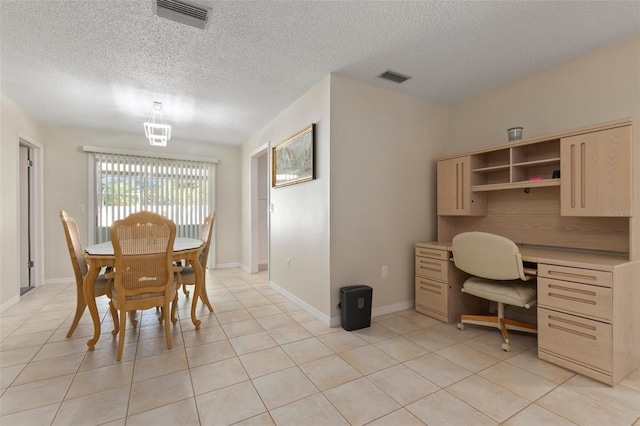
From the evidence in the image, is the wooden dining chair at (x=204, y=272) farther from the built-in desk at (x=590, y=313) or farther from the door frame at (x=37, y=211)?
the built-in desk at (x=590, y=313)

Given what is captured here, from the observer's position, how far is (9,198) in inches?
133

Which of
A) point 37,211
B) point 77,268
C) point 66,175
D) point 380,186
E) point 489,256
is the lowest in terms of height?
point 77,268

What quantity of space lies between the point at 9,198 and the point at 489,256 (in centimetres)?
519

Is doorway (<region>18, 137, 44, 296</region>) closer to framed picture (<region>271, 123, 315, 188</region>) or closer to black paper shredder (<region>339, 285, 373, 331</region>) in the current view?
framed picture (<region>271, 123, 315, 188</region>)

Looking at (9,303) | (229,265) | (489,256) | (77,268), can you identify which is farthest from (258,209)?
(489,256)

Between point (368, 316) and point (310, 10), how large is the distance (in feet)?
8.44

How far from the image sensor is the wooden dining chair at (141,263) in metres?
2.19

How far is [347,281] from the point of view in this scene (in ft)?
9.62

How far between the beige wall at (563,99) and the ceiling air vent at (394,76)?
3.47ft

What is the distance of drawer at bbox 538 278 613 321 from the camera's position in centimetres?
186

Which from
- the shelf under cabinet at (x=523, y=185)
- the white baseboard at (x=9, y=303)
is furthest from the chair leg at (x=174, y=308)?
the shelf under cabinet at (x=523, y=185)

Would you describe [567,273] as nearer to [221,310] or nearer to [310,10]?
[310,10]

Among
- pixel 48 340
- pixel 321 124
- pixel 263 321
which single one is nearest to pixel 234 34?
pixel 321 124

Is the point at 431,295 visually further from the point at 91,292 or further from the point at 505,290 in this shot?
the point at 91,292
